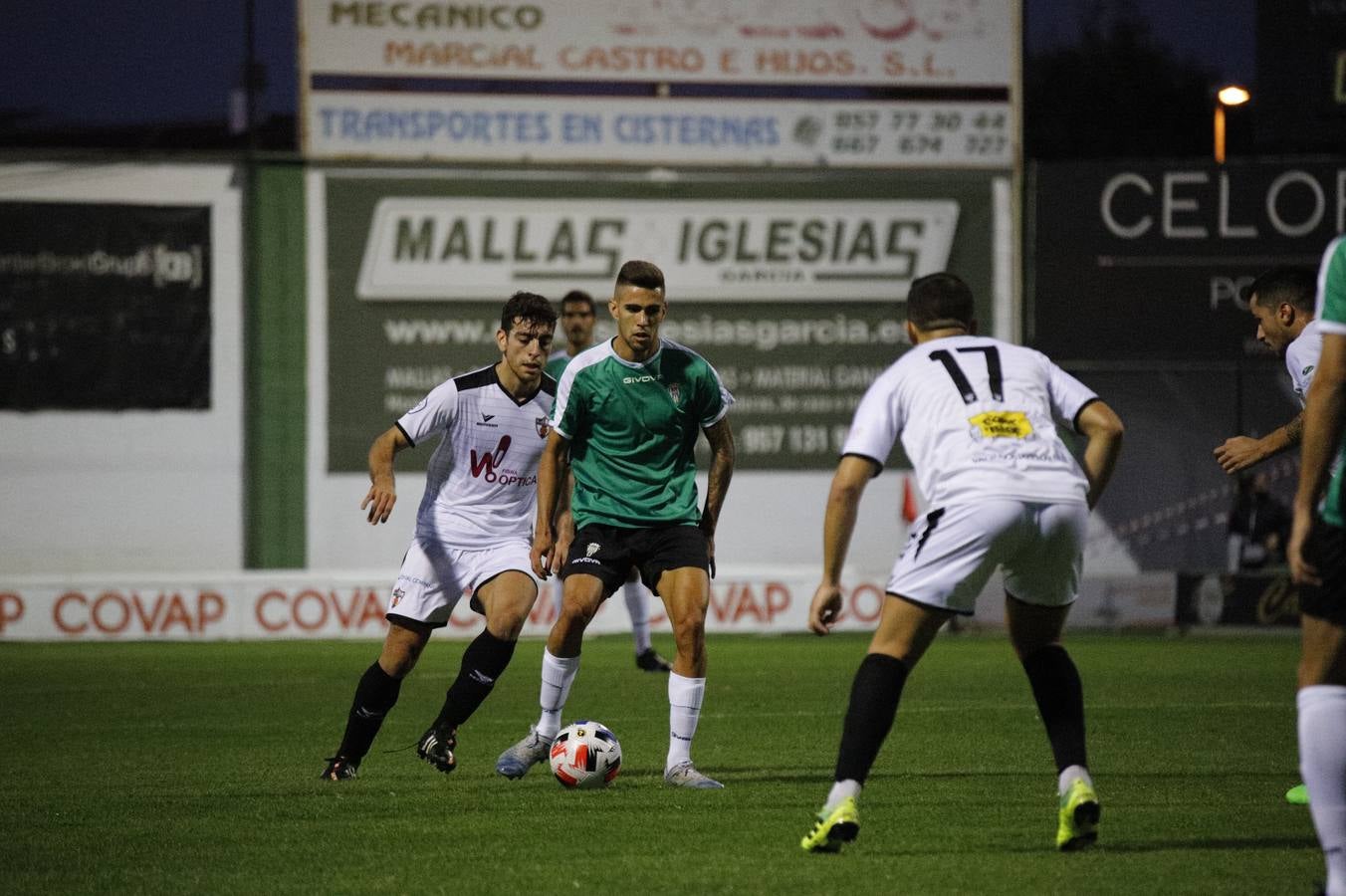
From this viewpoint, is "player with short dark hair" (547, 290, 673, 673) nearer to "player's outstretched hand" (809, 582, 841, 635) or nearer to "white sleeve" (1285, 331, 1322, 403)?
"white sleeve" (1285, 331, 1322, 403)

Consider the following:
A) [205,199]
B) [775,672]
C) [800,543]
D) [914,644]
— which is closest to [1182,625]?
[800,543]

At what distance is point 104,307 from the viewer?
73.2ft

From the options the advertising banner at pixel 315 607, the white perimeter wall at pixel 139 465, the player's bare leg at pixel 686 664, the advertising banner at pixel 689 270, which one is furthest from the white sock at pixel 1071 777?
the white perimeter wall at pixel 139 465

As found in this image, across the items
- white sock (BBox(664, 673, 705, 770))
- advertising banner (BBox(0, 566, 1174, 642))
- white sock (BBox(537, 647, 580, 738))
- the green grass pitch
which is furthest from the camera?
advertising banner (BBox(0, 566, 1174, 642))

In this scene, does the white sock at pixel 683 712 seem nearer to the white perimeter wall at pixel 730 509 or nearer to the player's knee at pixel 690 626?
the player's knee at pixel 690 626

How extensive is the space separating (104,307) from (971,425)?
17.9 m

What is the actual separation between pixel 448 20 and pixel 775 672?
9864mm

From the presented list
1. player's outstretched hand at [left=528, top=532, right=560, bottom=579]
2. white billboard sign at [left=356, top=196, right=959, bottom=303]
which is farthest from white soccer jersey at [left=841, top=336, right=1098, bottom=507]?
white billboard sign at [left=356, top=196, right=959, bottom=303]

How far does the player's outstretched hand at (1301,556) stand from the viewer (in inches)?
196

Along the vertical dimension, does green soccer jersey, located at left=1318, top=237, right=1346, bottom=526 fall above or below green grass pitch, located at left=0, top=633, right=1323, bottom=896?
above

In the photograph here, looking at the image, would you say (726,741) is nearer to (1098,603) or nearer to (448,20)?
(1098,603)

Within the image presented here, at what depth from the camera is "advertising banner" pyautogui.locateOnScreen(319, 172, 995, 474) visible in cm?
2262

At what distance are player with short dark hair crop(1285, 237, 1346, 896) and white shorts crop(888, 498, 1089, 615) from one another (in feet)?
3.40

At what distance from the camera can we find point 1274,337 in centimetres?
818
